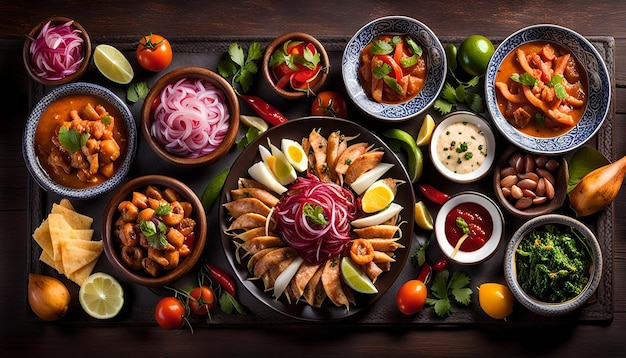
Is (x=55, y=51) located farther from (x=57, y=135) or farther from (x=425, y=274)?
(x=425, y=274)

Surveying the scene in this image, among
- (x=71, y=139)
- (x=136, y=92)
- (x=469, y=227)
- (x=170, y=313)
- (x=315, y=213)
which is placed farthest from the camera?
(x=136, y=92)

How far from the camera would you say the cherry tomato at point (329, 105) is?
4.91 meters

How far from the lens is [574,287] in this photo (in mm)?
4641

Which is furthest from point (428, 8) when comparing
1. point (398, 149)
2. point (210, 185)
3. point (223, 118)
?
point (210, 185)

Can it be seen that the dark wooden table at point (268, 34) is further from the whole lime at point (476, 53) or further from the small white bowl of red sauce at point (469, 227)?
the small white bowl of red sauce at point (469, 227)

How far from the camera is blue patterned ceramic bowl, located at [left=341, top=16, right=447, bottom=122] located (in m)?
4.86

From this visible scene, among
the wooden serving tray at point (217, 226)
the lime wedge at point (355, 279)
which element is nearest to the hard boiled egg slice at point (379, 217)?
the lime wedge at point (355, 279)

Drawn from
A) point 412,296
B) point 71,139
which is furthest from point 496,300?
point 71,139

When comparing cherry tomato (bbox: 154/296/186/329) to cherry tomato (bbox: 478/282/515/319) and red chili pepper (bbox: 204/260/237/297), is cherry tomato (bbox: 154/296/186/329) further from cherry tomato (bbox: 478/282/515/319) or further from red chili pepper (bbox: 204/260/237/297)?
cherry tomato (bbox: 478/282/515/319)

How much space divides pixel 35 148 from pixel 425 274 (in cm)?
268

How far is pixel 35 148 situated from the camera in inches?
190

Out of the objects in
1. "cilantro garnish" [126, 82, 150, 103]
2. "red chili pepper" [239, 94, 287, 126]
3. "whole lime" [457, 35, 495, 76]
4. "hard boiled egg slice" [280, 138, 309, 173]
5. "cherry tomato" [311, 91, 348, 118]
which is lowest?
"hard boiled egg slice" [280, 138, 309, 173]

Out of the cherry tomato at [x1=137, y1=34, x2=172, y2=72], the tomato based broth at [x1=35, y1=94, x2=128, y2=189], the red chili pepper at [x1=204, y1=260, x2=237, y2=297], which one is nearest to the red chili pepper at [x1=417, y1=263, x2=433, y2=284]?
the red chili pepper at [x1=204, y1=260, x2=237, y2=297]

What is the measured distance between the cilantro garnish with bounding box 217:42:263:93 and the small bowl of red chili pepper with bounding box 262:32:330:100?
0.14m
